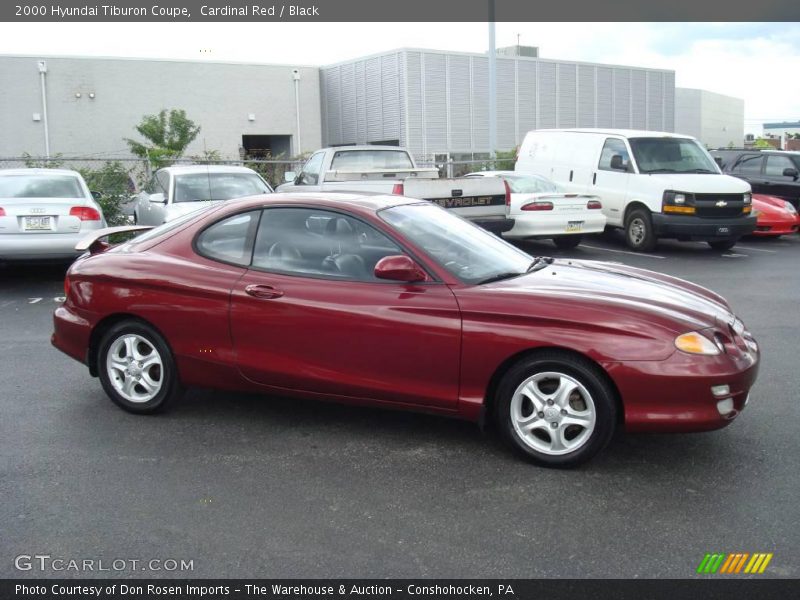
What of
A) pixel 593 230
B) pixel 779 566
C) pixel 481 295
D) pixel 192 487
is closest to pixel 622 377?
pixel 481 295

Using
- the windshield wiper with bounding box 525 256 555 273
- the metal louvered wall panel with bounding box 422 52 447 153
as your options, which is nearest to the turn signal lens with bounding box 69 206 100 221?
the windshield wiper with bounding box 525 256 555 273

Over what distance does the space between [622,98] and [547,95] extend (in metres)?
6.09

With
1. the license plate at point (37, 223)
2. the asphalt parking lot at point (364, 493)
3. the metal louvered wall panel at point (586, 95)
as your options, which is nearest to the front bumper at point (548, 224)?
the license plate at point (37, 223)

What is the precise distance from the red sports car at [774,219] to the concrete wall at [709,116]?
4241 cm

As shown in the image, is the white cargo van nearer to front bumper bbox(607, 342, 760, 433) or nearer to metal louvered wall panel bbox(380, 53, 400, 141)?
front bumper bbox(607, 342, 760, 433)

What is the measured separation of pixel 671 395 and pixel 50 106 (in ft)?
121

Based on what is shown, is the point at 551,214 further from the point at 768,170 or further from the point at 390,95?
the point at 390,95

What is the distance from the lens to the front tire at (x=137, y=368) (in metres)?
5.42

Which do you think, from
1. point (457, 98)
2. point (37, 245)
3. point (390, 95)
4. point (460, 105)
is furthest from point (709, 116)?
point (37, 245)

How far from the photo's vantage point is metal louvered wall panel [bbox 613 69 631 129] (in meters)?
48.1

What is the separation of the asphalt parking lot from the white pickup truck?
6589mm

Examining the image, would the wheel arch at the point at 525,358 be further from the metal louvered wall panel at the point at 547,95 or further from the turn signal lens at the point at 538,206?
the metal louvered wall panel at the point at 547,95

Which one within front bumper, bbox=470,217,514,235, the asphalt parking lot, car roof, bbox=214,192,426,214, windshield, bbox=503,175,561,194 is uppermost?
car roof, bbox=214,192,426,214

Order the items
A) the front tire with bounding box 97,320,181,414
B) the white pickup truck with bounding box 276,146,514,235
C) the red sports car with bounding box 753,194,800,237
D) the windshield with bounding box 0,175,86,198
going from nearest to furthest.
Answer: the front tire with bounding box 97,320,181,414 → the windshield with bounding box 0,175,86,198 → the white pickup truck with bounding box 276,146,514,235 → the red sports car with bounding box 753,194,800,237
